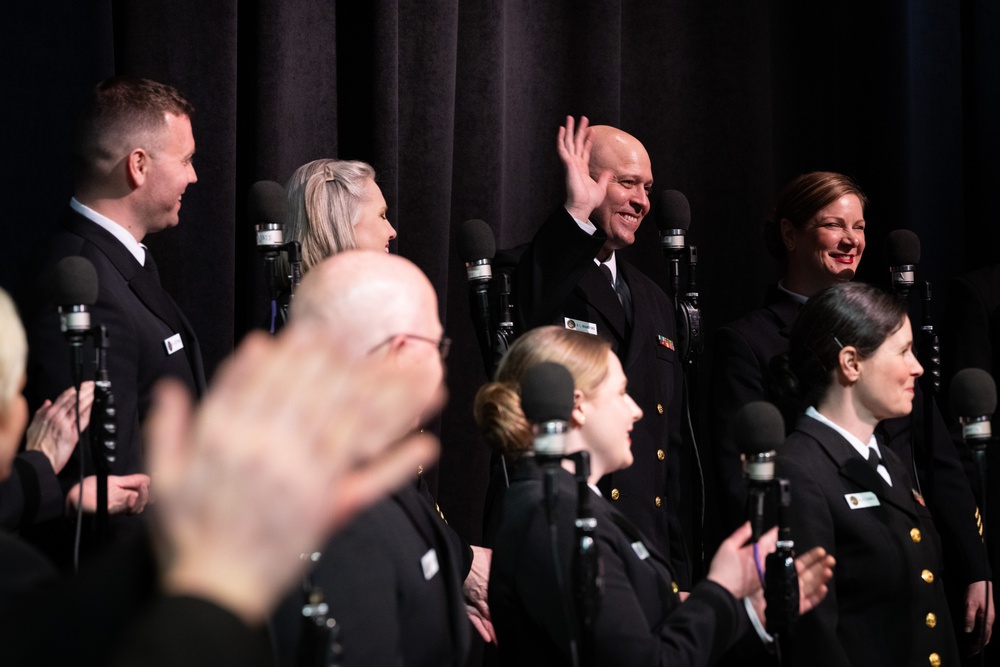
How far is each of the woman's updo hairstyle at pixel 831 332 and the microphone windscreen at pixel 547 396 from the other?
43.6 inches

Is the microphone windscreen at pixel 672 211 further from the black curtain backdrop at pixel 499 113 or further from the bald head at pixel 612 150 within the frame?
the black curtain backdrop at pixel 499 113

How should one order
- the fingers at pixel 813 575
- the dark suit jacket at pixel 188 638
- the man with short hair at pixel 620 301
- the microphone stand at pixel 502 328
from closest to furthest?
the dark suit jacket at pixel 188 638 → the fingers at pixel 813 575 → the microphone stand at pixel 502 328 → the man with short hair at pixel 620 301

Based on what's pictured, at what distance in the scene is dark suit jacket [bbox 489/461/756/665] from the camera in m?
1.94

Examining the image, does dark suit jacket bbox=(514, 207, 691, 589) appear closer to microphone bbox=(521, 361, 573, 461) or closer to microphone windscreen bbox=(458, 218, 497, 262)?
microphone windscreen bbox=(458, 218, 497, 262)

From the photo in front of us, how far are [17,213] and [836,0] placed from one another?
313 centimetres

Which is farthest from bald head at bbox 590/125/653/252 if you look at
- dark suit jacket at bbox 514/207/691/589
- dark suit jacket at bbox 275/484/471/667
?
dark suit jacket at bbox 275/484/471/667

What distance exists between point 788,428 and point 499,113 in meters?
1.59

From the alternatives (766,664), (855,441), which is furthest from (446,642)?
(855,441)

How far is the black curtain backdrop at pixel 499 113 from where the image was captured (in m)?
3.40

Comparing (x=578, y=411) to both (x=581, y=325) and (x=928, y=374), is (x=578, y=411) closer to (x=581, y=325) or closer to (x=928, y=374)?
(x=581, y=325)

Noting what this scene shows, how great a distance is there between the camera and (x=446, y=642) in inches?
70.1

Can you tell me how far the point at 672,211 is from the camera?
9.53 feet

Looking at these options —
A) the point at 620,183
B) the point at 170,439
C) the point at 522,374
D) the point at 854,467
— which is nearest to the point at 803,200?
the point at 620,183

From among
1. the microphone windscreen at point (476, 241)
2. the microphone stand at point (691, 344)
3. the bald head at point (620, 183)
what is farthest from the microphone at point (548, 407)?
the bald head at point (620, 183)
